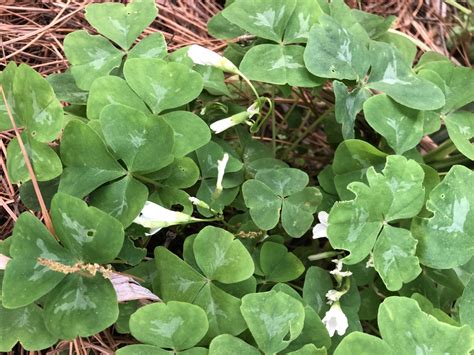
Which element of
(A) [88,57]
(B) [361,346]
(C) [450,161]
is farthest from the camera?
(C) [450,161]

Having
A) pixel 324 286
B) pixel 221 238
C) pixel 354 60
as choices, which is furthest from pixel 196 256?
pixel 354 60

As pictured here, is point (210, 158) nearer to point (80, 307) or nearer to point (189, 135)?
point (189, 135)

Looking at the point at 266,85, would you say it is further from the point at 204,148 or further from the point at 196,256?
the point at 196,256

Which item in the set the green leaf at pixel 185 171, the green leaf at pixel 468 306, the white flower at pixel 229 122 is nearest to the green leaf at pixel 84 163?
the green leaf at pixel 185 171

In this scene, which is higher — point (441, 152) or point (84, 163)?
→ point (84, 163)

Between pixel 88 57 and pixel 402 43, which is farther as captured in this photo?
pixel 402 43

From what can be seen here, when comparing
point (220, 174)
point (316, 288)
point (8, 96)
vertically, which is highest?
point (8, 96)

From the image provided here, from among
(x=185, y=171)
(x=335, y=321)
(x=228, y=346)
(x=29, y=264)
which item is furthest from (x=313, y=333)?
(x=29, y=264)

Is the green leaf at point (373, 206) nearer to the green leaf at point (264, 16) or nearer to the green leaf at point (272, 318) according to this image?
the green leaf at point (272, 318)
